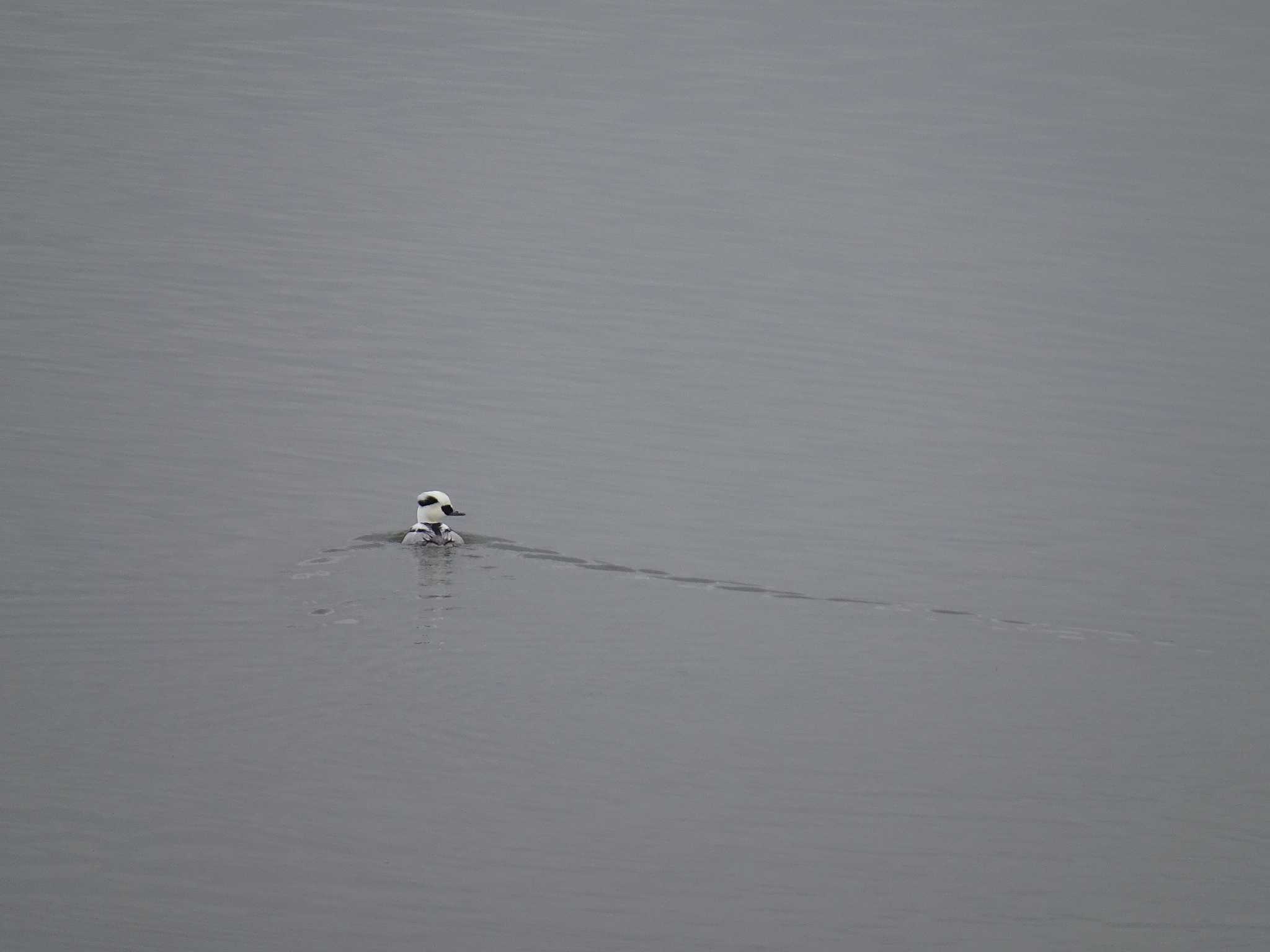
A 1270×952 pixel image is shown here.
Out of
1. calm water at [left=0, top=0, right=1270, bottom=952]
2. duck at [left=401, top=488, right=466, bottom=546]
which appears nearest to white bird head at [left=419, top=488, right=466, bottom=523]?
duck at [left=401, top=488, right=466, bottom=546]

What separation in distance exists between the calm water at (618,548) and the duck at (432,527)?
39 cm

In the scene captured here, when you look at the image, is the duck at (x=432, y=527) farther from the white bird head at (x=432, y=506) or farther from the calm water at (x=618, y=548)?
the calm water at (x=618, y=548)

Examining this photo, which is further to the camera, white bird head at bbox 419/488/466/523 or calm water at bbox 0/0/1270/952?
white bird head at bbox 419/488/466/523

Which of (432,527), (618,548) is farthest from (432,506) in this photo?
(618,548)

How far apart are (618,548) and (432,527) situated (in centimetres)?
193

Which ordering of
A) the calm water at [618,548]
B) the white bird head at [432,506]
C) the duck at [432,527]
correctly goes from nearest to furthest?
the calm water at [618,548] → the duck at [432,527] → the white bird head at [432,506]

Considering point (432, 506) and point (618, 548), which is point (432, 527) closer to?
point (432, 506)

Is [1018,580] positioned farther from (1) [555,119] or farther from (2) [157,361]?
(1) [555,119]

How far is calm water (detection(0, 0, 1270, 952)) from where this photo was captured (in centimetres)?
1118

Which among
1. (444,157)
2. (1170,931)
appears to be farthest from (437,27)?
(1170,931)

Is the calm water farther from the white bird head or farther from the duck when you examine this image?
the white bird head

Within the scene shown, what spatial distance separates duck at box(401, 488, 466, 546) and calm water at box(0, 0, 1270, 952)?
0.39 meters

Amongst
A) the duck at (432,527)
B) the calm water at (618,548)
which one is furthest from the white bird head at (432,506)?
the calm water at (618,548)

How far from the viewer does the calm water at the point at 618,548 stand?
36.7 feet
